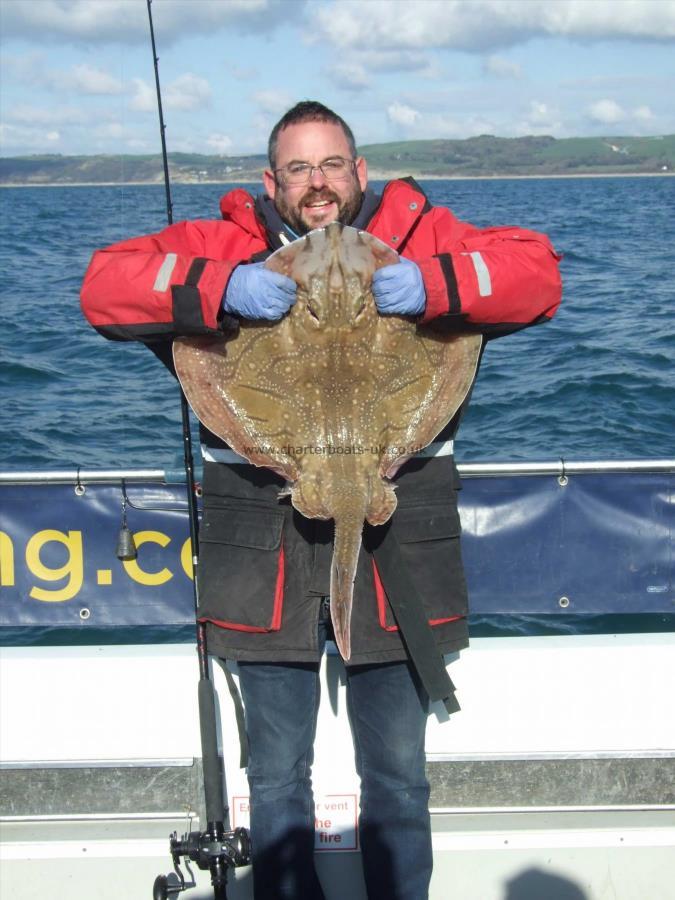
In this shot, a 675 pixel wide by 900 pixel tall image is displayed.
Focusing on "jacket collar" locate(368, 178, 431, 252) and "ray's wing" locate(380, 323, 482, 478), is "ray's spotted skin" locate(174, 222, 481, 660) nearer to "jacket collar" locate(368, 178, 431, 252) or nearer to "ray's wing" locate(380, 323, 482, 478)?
"ray's wing" locate(380, 323, 482, 478)

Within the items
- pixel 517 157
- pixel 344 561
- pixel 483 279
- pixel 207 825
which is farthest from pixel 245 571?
pixel 517 157

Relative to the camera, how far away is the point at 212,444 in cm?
324

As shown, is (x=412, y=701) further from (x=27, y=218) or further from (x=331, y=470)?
(x=27, y=218)

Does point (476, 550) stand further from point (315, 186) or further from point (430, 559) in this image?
point (315, 186)

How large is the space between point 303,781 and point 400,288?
168cm

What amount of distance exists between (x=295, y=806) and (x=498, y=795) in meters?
1.02

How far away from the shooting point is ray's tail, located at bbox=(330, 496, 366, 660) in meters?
2.96

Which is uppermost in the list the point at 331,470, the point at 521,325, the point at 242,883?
the point at 521,325

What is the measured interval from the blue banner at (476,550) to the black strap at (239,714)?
29.8 inches

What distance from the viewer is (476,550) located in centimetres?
438

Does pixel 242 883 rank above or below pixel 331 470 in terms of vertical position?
below

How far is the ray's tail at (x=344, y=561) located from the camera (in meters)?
2.96

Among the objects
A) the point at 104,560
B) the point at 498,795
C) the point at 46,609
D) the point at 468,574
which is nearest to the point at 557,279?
the point at 468,574

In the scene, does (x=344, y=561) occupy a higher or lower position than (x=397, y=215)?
lower
